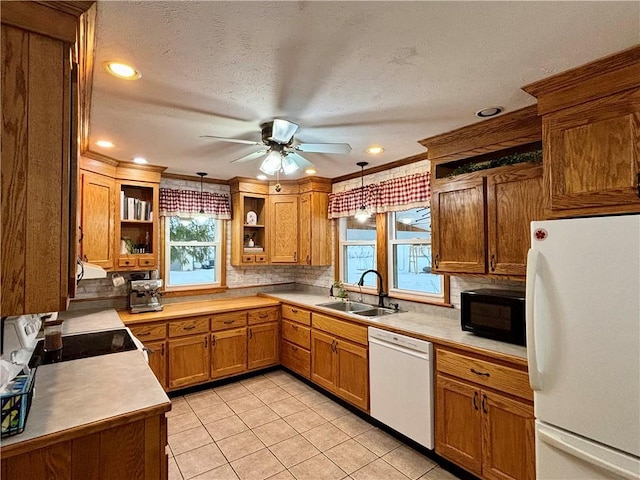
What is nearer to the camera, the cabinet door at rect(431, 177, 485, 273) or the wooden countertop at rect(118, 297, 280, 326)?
the cabinet door at rect(431, 177, 485, 273)

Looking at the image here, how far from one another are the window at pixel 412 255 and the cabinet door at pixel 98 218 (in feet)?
9.59

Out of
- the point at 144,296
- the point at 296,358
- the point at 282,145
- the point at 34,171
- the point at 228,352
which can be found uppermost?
the point at 282,145

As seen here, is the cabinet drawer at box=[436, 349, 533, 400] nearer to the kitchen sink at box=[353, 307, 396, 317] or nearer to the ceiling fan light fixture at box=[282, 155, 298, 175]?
the kitchen sink at box=[353, 307, 396, 317]

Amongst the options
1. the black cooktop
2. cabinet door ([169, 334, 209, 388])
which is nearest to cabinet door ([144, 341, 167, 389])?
cabinet door ([169, 334, 209, 388])

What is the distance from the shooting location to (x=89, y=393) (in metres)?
1.57

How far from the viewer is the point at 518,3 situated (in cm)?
121

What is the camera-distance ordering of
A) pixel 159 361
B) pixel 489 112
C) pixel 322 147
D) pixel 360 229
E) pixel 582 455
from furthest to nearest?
pixel 360 229 < pixel 159 361 < pixel 322 147 < pixel 489 112 < pixel 582 455

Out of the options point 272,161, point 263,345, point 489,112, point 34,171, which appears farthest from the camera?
point 263,345

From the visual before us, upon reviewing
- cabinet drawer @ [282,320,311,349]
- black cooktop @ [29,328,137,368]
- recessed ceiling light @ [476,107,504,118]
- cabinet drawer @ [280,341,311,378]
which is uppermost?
recessed ceiling light @ [476,107,504,118]

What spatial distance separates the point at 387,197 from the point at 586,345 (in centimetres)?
236

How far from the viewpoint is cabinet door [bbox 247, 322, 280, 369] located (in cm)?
393

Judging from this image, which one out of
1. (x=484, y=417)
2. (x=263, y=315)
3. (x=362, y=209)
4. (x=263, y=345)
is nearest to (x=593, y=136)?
(x=484, y=417)

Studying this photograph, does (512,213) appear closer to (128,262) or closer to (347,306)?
(347,306)

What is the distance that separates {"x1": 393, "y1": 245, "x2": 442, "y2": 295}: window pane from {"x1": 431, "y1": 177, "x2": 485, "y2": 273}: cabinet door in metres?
0.58
